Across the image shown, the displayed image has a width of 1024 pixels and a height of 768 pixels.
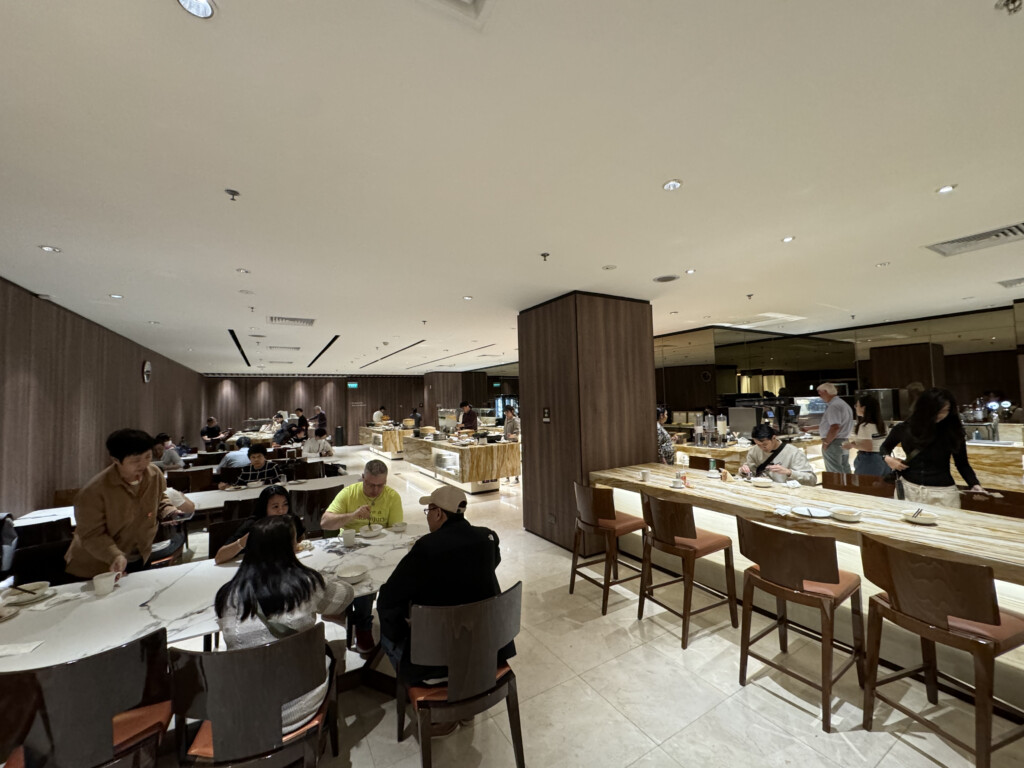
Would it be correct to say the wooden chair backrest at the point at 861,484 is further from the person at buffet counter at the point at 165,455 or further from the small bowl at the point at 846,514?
the person at buffet counter at the point at 165,455

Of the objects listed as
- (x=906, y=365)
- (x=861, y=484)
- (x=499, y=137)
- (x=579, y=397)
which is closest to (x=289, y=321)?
(x=579, y=397)

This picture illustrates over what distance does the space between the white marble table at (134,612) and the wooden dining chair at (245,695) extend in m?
0.38

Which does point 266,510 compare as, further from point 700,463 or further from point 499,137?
point 700,463

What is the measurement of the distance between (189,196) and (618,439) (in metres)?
4.29

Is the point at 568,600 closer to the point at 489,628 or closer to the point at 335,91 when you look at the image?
the point at 489,628

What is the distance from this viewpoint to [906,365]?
24.5ft

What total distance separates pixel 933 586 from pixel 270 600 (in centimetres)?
277

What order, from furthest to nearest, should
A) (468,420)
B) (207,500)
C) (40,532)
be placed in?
(468,420), (207,500), (40,532)

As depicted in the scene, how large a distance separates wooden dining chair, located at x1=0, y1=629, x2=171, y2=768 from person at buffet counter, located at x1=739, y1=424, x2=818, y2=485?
4.04m

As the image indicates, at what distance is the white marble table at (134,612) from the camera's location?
1.57 m

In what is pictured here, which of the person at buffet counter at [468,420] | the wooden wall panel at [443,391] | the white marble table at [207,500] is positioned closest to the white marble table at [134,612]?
the white marble table at [207,500]

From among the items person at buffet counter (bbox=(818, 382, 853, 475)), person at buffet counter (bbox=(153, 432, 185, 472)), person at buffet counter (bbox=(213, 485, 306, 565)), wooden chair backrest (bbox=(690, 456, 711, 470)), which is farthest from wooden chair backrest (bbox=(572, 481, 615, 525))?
person at buffet counter (bbox=(153, 432, 185, 472))

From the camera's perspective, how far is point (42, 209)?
2.53 m

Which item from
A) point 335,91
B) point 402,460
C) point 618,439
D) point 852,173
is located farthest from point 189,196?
point 402,460
